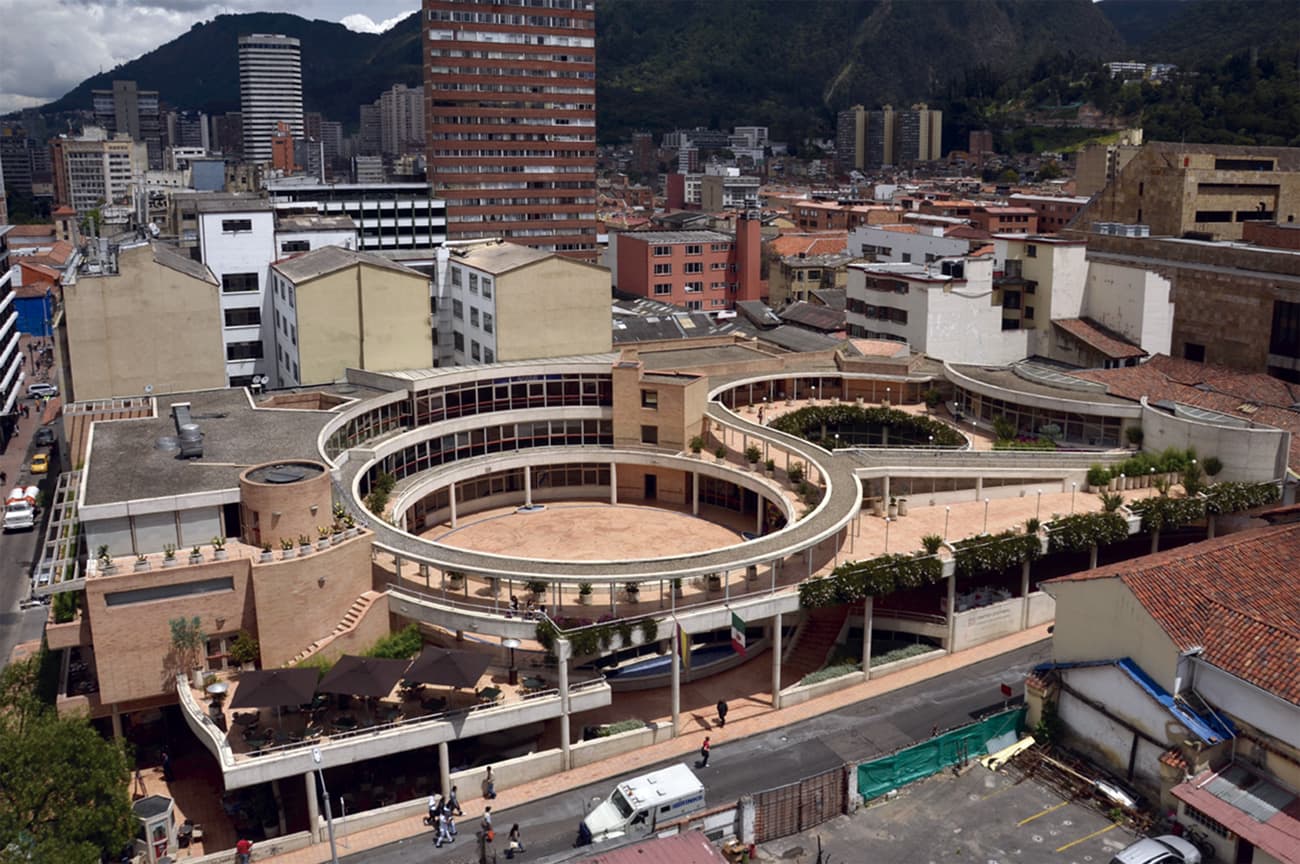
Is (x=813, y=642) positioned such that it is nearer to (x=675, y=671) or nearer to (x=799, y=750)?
(x=799, y=750)

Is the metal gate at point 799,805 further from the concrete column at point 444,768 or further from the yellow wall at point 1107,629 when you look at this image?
the concrete column at point 444,768

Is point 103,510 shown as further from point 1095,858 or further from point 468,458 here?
point 1095,858

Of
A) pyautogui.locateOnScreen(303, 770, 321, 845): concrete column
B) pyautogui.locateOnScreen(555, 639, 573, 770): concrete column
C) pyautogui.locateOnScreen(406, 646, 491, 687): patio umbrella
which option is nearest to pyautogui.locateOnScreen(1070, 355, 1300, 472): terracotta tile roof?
pyautogui.locateOnScreen(555, 639, 573, 770): concrete column

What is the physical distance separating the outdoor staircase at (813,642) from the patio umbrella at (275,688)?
20.8m

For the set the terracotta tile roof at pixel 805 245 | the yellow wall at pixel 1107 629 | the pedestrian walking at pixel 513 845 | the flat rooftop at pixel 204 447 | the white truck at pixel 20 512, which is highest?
the terracotta tile roof at pixel 805 245

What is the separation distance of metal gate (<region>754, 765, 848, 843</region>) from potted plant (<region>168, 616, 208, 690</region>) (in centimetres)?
2169

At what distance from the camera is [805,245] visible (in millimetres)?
141375

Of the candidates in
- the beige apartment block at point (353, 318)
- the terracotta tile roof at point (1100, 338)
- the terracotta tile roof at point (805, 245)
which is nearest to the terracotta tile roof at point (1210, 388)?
the terracotta tile roof at point (1100, 338)

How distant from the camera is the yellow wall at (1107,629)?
39.0m

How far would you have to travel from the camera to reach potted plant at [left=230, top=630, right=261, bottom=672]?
144 feet

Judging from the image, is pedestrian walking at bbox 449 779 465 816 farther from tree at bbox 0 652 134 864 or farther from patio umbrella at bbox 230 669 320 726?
tree at bbox 0 652 134 864

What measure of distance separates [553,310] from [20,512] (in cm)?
3621

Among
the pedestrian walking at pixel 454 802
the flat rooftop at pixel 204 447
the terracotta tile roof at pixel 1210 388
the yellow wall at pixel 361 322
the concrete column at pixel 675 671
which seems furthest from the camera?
the yellow wall at pixel 361 322

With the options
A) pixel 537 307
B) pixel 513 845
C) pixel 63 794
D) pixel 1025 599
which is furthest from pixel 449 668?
pixel 537 307
